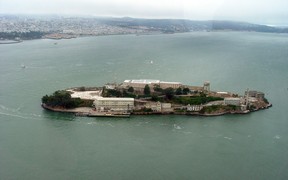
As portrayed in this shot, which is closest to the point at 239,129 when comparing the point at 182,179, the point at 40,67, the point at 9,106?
the point at 182,179

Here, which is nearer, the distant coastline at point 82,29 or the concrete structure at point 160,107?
the concrete structure at point 160,107

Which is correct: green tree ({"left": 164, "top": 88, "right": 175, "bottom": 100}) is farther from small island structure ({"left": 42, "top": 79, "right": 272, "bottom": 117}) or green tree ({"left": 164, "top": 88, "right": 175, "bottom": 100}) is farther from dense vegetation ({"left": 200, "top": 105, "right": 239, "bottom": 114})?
dense vegetation ({"left": 200, "top": 105, "right": 239, "bottom": 114})

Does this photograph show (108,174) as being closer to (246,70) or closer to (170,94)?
(170,94)

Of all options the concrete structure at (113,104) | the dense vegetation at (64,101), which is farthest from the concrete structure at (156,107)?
the dense vegetation at (64,101)

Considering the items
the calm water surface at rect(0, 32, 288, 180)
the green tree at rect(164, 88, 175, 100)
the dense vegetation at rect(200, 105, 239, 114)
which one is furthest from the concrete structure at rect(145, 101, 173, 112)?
the dense vegetation at rect(200, 105, 239, 114)

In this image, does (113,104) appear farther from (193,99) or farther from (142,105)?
(193,99)

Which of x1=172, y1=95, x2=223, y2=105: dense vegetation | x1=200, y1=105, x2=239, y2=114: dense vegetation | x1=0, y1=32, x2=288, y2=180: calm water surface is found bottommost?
x1=0, y1=32, x2=288, y2=180: calm water surface

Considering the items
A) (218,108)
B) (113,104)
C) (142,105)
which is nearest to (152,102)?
(142,105)

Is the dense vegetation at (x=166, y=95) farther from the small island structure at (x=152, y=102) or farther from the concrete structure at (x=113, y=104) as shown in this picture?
the concrete structure at (x=113, y=104)
